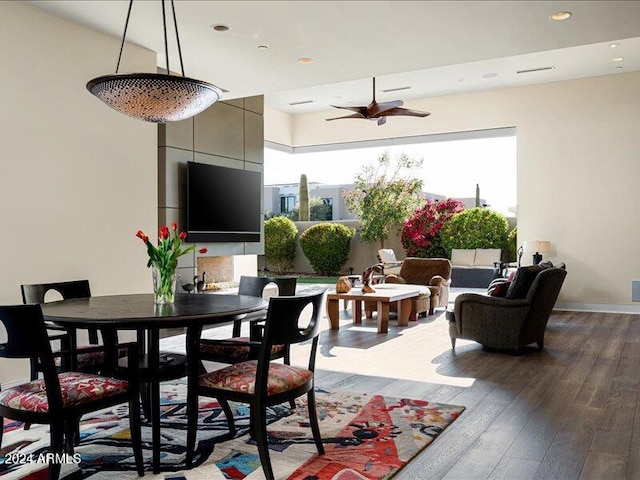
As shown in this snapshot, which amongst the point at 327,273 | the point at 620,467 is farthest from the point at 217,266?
the point at 620,467

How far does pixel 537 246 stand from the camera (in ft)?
A: 28.0

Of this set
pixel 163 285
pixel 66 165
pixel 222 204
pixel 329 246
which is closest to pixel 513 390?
pixel 163 285

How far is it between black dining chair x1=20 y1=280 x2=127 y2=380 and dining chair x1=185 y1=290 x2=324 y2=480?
76 cm

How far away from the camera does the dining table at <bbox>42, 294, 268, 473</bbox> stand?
102 inches

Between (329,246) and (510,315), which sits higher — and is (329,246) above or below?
above

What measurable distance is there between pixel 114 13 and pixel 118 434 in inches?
123

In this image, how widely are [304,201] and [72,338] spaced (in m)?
12.3

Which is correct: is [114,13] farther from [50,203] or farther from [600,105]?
[600,105]

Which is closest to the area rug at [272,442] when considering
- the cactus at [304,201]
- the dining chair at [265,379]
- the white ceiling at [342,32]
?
the dining chair at [265,379]

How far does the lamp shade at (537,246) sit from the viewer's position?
28.0 ft

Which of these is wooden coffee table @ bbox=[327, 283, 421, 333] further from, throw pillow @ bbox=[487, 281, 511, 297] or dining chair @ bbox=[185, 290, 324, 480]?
dining chair @ bbox=[185, 290, 324, 480]

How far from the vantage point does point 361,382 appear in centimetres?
437

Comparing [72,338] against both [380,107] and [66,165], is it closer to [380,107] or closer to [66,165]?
[66,165]

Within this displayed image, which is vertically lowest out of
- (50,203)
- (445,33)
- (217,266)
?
(217,266)
